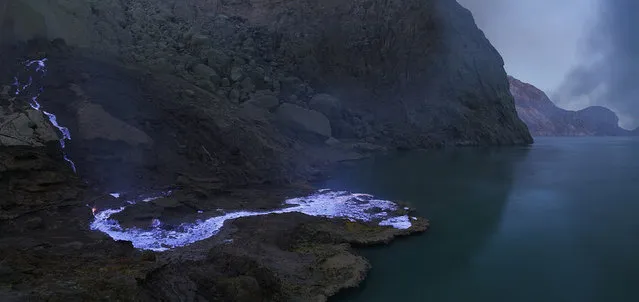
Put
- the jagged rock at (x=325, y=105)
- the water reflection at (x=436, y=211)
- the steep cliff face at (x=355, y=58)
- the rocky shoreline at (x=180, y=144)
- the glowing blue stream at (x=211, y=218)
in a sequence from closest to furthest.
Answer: the rocky shoreline at (x=180, y=144)
the water reflection at (x=436, y=211)
the glowing blue stream at (x=211, y=218)
the steep cliff face at (x=355, y=58)
the jagged rock at (x=325, y=105)

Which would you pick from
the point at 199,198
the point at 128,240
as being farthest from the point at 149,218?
the point at 199,198

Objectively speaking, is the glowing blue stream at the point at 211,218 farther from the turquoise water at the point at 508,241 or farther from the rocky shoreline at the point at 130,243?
the turquoise water at the point at 508,241

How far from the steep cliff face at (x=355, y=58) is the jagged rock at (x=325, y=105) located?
0.92 m

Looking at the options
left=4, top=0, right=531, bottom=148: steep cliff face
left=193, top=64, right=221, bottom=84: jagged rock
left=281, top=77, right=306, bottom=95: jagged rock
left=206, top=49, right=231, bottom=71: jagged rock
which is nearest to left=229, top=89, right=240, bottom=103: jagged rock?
left=4, top=0, right=531, bottom=148: steep cliff face

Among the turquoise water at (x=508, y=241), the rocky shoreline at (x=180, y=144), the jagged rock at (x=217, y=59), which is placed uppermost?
the jagged rock at (x=217, y=59)

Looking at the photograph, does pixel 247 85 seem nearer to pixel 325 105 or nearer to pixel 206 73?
pixel 206 73

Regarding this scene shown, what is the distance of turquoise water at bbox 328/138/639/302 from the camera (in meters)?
18.6

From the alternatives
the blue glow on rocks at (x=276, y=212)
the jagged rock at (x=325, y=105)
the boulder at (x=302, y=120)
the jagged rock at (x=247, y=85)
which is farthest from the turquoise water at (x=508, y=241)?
the jagged rock at (x=325, y=105)

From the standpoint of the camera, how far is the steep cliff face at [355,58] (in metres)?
62.1

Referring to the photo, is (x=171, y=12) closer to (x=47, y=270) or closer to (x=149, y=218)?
(x=149, y=218)

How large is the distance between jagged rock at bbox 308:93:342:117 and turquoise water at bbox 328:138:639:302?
26.8m

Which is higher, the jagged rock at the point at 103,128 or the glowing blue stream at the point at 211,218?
the jagged rock at the point at 103,128

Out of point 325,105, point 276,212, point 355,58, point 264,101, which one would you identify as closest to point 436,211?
point 276,212

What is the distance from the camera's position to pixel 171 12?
70562 mm
